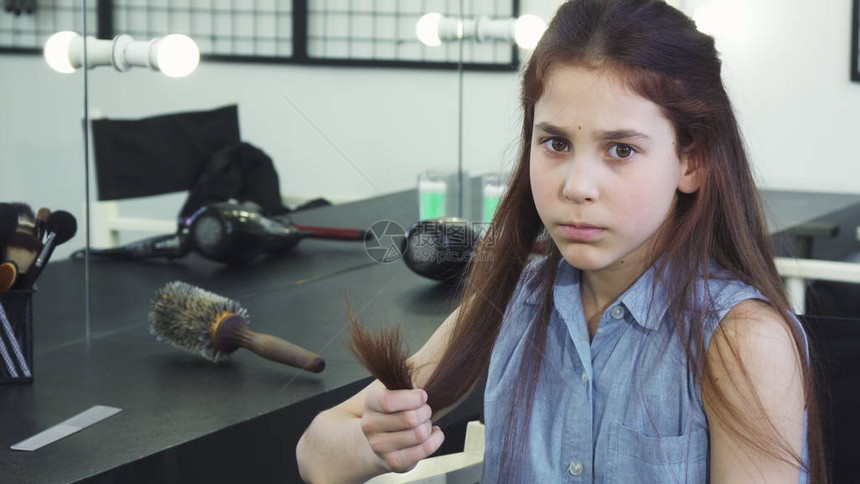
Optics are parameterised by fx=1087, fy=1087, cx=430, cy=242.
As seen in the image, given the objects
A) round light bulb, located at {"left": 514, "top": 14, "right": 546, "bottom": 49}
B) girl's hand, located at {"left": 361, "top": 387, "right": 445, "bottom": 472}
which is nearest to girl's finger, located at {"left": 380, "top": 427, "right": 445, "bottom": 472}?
girl's hand, located at {"left": 361, "top": 387, "right": 445, "bottom": 472}

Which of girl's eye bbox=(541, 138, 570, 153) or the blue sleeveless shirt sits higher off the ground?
girl's eye bbox=(541, 138, 570, 153)

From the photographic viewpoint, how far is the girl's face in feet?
3.10

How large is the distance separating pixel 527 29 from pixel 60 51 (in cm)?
124

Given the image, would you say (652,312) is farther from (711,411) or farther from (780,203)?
(780,203)

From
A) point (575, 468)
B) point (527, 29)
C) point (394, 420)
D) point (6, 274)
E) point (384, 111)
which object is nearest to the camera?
point (394, 420)

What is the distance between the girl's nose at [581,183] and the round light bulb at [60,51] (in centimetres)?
85

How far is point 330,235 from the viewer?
1.84 metres

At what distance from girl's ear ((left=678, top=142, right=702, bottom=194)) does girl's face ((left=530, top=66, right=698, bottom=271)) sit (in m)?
0.02

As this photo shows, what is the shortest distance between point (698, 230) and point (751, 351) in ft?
0.44

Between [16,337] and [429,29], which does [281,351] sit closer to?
[16,337]

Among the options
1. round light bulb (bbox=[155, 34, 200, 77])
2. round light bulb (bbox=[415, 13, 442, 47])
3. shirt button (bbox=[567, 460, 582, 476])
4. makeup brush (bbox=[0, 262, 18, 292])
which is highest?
round light bulb (bbox=[415, 13, 442, 47])

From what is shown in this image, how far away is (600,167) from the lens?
0.94 metres

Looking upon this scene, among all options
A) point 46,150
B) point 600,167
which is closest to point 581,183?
point 600,167

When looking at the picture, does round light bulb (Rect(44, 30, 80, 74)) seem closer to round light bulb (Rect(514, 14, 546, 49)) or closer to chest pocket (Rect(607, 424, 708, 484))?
chest pocket (Rect(607, 424, 708, 484))
